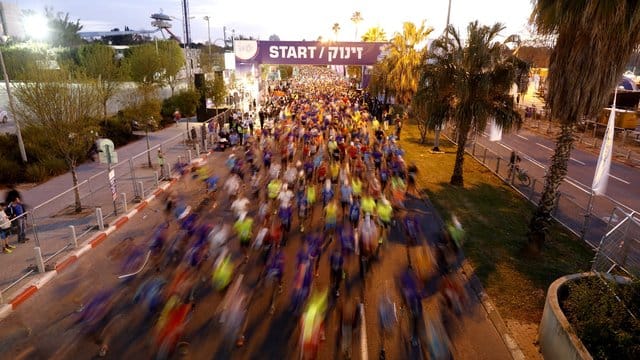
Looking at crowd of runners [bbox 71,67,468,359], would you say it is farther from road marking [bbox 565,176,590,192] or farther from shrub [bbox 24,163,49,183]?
road marking [bbox 565,176,590,192]

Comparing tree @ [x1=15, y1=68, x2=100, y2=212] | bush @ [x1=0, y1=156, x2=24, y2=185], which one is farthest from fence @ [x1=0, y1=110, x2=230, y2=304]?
bush @ [x1=0, y1=156, x2=24, y2=185]

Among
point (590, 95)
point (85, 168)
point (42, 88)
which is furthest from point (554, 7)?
point (85, 168)

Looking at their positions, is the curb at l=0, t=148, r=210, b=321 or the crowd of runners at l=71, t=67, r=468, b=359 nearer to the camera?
the crowd of runners at l=71, t=67, r=468, b=359

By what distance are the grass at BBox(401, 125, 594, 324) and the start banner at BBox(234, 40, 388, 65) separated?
19.3 m

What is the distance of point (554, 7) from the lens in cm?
1025

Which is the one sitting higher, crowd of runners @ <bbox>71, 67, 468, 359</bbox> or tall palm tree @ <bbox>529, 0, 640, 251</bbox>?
tall palm tree @ <bbox>529, 0, 640, 251</bbox>

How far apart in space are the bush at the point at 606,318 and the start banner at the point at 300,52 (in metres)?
31.6

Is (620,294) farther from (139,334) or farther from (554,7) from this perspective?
(139,334)

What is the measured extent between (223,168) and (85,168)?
737 centimetres

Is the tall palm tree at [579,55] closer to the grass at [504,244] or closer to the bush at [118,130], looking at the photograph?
the grass at [504,244]

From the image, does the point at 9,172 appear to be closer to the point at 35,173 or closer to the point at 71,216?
the point at 35,173

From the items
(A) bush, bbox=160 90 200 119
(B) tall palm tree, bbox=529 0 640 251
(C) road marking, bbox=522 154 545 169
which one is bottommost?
(C) road marking, bbox=522 154 545 169

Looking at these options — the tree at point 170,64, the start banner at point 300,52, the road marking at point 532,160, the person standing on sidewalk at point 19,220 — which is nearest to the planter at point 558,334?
the person standing on sidewalk at point 19,220

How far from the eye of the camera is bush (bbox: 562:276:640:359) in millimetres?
6270
